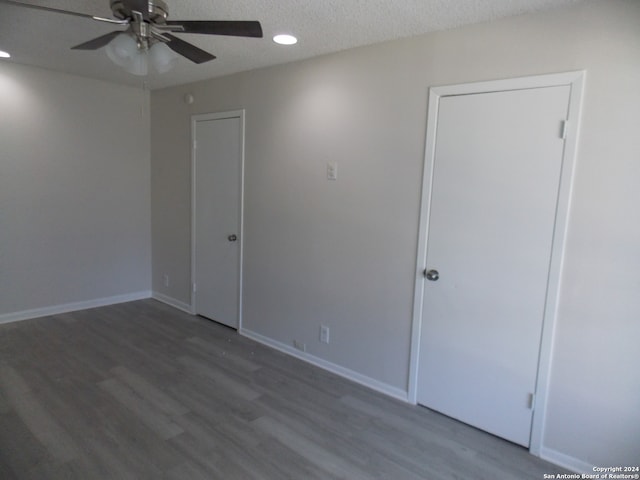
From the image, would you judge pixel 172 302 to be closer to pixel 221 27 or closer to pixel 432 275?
pixel 432 275

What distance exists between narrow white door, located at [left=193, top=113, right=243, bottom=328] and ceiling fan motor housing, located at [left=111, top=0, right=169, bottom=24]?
Result: 6.31 ft

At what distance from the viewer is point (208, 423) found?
8.18 feet

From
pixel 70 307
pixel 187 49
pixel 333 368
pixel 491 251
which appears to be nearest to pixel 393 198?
pixel 491 251

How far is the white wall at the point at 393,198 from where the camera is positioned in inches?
79.4

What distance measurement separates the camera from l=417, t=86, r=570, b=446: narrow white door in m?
2.22

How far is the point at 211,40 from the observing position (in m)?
2.84

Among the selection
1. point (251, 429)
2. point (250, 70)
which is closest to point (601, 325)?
point (251, 429)

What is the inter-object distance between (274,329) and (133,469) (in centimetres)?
172

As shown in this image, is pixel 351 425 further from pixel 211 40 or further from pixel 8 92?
pixel 8 92

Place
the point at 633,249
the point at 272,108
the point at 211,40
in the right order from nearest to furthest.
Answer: the point at 633,249 → the point at 211,40 → the point at 272,108

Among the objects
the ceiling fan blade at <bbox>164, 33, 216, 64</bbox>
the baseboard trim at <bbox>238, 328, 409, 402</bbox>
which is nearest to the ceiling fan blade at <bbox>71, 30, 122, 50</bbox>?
the ceiling fan blade at <bbox>164, 33, 216, 64</bbox>

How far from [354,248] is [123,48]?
1909 mm

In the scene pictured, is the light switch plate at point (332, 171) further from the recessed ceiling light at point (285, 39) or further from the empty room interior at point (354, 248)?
the recessed ceiling light at point (285, 39)

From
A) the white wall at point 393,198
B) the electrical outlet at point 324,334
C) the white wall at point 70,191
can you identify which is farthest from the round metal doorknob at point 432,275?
the white wall at point 70,191
